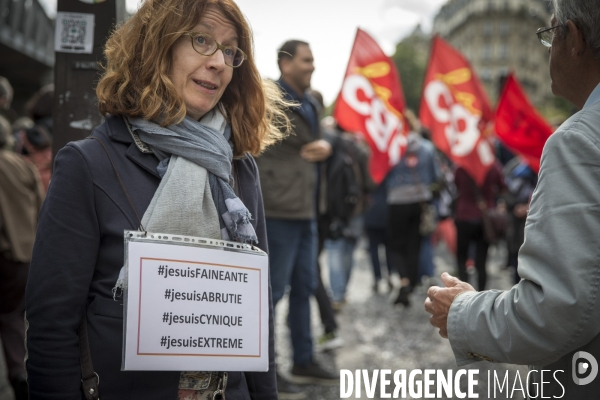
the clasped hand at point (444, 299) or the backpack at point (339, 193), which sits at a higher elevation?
the clasped hand at point (444, 299)

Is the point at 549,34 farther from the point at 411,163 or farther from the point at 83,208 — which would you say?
the point at 411,163

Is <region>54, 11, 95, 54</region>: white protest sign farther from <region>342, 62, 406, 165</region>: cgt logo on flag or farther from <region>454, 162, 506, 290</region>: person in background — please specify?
<region>454, 162, 506, 290</region>: person in background

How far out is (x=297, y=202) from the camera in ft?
14.3

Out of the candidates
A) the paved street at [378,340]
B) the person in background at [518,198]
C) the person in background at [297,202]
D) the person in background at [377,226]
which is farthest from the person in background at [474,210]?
the person in background at [297,202]

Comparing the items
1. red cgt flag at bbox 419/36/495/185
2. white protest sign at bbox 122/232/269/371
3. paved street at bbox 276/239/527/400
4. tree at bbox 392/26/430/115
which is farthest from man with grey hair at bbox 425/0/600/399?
tree at bbox 392/26/430/115

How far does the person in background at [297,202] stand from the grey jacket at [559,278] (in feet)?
9.22

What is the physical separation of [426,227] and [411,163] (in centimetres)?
87

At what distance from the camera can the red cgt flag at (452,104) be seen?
26.1 feet

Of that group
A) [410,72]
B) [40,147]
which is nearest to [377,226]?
[40,147]

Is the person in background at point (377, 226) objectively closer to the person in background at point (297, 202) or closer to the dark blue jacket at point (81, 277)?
the person in background at point (297, 202)

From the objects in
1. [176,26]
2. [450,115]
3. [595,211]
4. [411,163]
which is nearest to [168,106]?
[176,26]

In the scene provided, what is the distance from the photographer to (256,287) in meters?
1.83

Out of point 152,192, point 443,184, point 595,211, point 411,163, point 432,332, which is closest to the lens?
point 595,211

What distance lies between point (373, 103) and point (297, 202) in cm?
325
